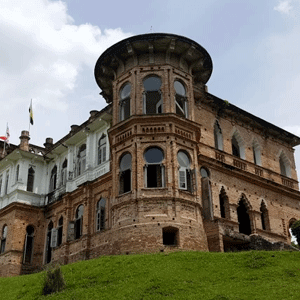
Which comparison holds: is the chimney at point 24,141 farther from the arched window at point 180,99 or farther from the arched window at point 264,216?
the arched window at point 264,216

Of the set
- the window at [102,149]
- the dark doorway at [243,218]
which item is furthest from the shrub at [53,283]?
the dark doorway at [243,218]

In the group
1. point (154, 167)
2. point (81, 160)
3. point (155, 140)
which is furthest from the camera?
point (81, 160)

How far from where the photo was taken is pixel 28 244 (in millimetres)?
32375

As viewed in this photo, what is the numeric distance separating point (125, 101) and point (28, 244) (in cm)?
1263

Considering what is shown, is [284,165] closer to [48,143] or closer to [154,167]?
[154,167]

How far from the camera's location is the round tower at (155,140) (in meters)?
22.9

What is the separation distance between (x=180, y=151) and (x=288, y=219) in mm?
10911

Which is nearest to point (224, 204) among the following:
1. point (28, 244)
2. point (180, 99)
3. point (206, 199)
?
point (206, 199)

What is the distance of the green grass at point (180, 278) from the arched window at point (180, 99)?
9.69 meters

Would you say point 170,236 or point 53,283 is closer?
point 53,283

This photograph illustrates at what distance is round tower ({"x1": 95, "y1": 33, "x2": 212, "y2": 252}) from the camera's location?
22.9 metres

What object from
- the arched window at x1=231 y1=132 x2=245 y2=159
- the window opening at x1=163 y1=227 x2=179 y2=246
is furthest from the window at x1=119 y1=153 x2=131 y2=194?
the arched window at x1=231 y1=132 x2=245 y2=159

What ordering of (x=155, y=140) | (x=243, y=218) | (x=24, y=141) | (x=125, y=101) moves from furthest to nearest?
(x=24, y=141) → (x=243, y=218) → (x=125, y=101) → (x=155, y=140)

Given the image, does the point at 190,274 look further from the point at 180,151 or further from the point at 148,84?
the point at 148,84
